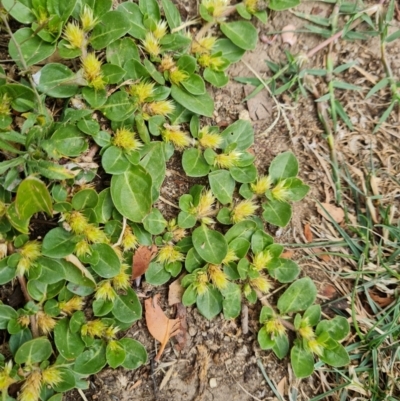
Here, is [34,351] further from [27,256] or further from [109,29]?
[109,29]

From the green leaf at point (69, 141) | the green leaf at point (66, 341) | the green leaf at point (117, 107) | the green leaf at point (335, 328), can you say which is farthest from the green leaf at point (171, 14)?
the green leaf at point (335, 328)

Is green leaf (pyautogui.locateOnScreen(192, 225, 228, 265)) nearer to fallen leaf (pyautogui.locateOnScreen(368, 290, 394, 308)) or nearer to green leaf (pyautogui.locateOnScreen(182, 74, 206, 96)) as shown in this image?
green leaf (pyautogui.locateOnScreen(182, 74, 206, 96))

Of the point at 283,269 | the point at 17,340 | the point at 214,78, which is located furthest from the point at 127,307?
the point at 214,78

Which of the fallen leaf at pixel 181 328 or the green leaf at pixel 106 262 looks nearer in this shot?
the green leaf at pixel 106 262

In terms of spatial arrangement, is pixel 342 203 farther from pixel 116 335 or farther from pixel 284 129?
pixel 116 335

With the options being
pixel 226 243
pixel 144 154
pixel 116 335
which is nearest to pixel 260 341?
pixel 226 243

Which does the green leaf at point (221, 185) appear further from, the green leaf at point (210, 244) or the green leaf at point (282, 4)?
the green leaf at point (282, 4)
